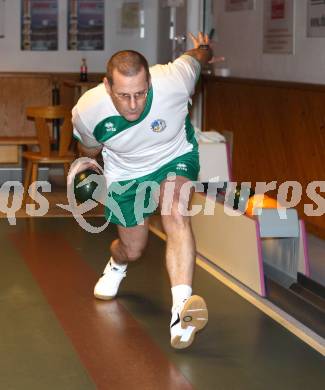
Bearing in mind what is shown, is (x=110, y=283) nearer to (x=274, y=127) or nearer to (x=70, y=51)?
(x=274, y=127)

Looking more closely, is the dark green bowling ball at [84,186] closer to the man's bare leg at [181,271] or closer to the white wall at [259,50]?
the man's bare leg at [181,271]

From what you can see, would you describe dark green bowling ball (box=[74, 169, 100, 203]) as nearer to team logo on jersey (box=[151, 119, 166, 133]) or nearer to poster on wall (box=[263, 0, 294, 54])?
team logo on jersey (box=[151, 119, 166, 133])

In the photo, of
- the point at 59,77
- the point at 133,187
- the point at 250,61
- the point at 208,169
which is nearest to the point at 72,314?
the point at 133,187

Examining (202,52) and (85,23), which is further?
(85,23)

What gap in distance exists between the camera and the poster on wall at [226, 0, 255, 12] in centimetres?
777

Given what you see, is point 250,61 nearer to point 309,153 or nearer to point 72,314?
point 309,153

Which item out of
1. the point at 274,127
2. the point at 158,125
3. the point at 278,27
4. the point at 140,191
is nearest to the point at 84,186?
the point at 140,191

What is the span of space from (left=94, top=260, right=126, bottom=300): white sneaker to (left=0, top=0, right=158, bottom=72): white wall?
5.54 meters

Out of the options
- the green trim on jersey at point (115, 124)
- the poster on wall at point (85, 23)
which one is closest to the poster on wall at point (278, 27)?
the poster on wall at point (85, 23)

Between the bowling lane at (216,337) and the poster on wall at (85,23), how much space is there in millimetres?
4562

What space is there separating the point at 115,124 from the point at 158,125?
0.20 meters

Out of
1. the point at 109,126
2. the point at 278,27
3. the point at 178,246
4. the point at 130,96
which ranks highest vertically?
the point at 278,27

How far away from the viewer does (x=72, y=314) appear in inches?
183

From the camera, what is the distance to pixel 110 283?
4.91 m
